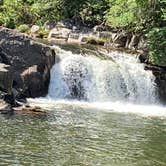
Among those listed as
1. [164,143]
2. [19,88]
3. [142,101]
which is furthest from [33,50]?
[164,143]

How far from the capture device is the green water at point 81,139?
17562 millimetres

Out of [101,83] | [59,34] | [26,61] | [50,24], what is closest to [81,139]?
[26,61]

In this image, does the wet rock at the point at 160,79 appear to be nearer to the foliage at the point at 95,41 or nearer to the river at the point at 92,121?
the river at the point at 92,121

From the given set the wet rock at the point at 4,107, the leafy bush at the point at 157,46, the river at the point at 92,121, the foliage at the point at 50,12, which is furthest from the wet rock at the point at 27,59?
the foliage at the point at 50,12

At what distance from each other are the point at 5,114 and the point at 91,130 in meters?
3.96

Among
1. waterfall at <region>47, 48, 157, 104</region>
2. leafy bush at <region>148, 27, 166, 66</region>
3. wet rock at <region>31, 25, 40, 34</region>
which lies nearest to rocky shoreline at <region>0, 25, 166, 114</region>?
waterfall at <region>47, 48, 157, 104</region>

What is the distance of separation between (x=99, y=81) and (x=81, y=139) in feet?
42.3

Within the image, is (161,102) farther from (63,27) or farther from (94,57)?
(63,27)

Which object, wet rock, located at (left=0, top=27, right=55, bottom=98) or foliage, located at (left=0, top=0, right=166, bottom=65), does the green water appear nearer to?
wet rock, located at (left=0, top=27, right=55, bottom=98)

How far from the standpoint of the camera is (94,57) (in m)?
34.7

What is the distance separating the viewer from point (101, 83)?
108 ft

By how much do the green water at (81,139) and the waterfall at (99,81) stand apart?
19.9ft

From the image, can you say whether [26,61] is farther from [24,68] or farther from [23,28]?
[23,28]

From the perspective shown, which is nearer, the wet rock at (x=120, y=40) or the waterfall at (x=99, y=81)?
the waterfall at (x=99, y=81)
